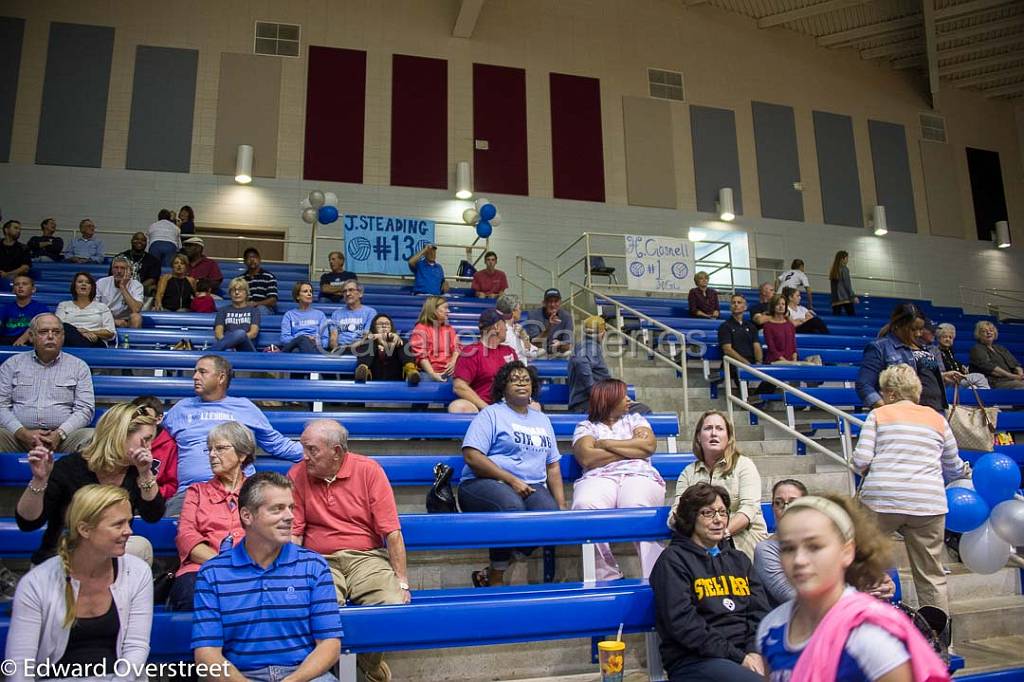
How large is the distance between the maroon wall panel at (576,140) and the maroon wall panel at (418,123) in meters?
1.73

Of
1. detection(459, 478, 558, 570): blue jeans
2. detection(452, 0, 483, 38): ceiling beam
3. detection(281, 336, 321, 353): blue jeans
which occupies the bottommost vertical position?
A: detection(459, 478, 558, 570): blue jeans

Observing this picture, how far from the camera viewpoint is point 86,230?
8.88m

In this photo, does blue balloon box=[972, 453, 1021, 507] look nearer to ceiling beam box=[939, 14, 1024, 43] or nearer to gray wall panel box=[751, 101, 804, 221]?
gray wall panel box=[751, 101, 804, 221]

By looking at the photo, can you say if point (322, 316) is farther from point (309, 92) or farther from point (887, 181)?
point (887, 181)

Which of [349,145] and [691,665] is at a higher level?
[349,145]

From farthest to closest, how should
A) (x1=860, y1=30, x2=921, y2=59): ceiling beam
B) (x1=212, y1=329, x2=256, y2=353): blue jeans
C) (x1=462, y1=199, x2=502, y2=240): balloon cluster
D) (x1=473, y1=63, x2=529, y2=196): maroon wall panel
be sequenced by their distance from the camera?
(x1=860, y1=30, x2=921, y2=59): ceiling beam < (x1=473, y1=63, x2=529, y2=196): maroon wall panel < (x1=462, y1=199, x2=502, y2=240): balloon cluster < (x1=212, y1=329, x2=256, y2=353): blue jeans

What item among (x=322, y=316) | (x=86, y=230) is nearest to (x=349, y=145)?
(x=86, y=230)

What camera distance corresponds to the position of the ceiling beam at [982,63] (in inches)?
505

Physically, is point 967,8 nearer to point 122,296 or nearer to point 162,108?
point 162,108

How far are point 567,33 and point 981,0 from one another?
631 centimetres

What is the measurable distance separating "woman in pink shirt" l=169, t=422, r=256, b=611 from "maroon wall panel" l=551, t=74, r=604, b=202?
9231 millimetres

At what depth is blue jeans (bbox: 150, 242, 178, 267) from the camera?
8.29 meters

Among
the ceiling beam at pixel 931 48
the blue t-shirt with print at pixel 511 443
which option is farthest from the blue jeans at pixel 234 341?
the ceiling beam at pixel 931 48

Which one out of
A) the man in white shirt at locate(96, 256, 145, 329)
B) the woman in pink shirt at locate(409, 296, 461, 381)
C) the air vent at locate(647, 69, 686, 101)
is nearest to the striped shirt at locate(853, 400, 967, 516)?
the woman in pink shirt at locate(409, 296, 461, 381)
